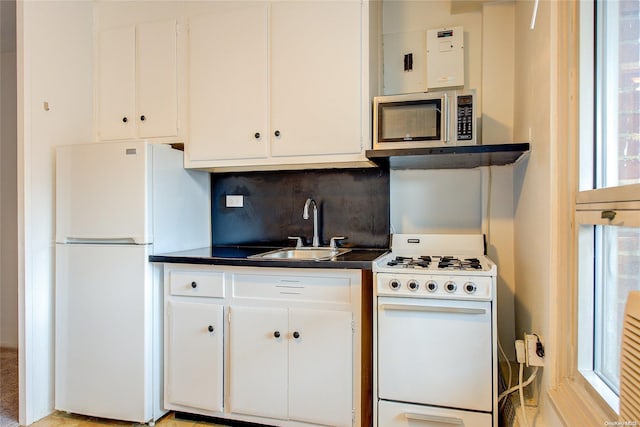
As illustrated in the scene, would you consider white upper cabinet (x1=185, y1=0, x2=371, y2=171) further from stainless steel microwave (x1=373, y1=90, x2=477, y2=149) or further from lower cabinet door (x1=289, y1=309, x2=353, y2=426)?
lower cabinet door (x1=289, y1=309, x2=353, y2=426)

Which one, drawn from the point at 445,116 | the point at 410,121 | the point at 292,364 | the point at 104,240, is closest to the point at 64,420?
the point at 104,240

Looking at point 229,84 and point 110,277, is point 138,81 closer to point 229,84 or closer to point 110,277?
point 229,84

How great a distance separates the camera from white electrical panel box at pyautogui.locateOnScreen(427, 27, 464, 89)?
7.35 feet

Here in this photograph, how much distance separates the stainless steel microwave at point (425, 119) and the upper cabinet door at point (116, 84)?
1597 millimetres

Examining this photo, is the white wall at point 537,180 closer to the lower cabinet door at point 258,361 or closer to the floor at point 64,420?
the lower cabinet door at point 258,361

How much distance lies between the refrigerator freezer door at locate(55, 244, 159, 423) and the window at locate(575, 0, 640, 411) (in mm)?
1961

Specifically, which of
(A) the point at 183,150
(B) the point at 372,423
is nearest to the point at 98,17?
(A) the point at 183,150

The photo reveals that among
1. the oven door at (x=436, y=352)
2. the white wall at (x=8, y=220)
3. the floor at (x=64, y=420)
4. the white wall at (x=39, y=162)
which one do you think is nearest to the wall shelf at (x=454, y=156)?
the oven door at (x=436, y=352)

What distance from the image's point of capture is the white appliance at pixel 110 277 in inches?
77.9

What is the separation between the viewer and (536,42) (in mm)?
1544

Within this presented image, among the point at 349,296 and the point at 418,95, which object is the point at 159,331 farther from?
the point at 418,95

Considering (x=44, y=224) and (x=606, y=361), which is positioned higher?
(x=44, y=224)

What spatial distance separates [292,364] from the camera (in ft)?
5.92

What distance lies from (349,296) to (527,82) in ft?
4.33
